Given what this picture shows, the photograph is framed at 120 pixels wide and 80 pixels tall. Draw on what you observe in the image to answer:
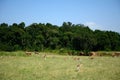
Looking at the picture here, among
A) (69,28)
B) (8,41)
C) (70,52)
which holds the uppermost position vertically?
(69,28)

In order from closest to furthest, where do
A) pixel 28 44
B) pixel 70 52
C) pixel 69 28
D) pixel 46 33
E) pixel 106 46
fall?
pixel 70 52 → pixel 106 46 → pixel 28 44 → pixel 46 33 → pixel 69 28

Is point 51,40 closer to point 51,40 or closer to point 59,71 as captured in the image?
point 51,40

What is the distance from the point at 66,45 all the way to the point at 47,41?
5.88m

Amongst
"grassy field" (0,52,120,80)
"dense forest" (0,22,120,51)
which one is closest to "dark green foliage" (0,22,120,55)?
"dense forest" (0,22,120,51)

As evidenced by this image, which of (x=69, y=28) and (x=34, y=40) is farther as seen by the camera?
(x=69, y=28)

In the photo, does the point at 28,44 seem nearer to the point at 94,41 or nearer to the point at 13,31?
the point at 13,31

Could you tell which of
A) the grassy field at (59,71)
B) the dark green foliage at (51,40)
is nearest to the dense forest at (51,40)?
the dark green foliage at (51,40)

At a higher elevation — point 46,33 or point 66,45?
point 46,33

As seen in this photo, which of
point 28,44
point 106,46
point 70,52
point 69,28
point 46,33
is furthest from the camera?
point 69,28

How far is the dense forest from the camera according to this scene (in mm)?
55719

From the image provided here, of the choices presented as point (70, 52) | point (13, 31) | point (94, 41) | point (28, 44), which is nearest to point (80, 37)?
point (94, 41)

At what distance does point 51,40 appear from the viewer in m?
60.1

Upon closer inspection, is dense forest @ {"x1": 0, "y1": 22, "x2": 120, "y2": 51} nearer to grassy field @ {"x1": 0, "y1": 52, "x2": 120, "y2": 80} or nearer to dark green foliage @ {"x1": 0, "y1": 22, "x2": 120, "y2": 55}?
dark green foliage @ {"x1": 0, "y1": 22, "x2": 120, "y2": 55}

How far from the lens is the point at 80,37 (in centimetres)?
5772
